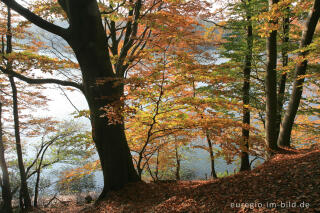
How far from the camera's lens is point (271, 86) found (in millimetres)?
5156

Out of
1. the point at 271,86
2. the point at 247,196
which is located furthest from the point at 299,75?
the point at 247,196

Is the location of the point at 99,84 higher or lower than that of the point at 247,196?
higher

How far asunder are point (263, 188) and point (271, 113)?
311 centimetres

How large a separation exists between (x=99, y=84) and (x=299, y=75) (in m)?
5.63

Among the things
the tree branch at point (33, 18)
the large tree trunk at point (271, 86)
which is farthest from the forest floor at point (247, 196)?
the tree branch at point (33, 18)

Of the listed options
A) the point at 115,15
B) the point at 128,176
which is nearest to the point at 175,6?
the point at 115,15

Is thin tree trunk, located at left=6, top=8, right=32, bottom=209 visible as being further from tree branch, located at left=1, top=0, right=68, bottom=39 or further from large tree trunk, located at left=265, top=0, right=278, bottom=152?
large tree trunk, located at left=265, top=0, right=278, bottom=152

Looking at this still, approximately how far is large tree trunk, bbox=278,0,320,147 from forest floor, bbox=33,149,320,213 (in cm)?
262

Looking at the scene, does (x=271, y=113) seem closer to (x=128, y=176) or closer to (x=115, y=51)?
(x=128, y=176)

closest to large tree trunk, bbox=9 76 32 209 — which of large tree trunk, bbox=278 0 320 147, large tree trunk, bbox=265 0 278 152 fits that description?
large tree trunk, bbox=265 0 278 152

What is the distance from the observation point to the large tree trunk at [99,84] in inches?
149

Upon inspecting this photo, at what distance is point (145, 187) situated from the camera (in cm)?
461

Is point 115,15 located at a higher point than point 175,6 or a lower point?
lower

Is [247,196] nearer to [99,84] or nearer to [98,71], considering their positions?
[99,84]
